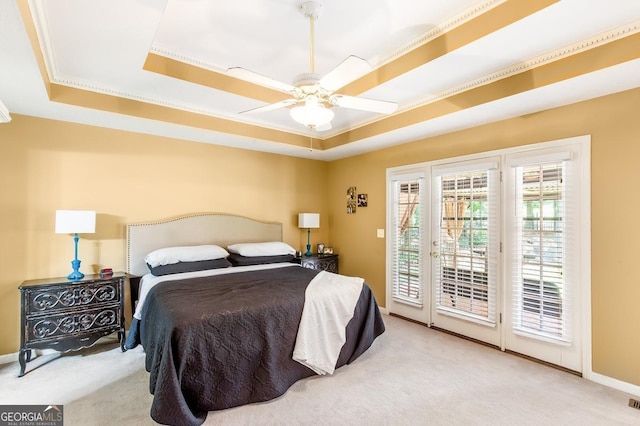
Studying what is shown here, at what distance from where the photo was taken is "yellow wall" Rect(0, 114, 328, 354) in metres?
2.99

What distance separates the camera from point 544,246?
2877 millimetres

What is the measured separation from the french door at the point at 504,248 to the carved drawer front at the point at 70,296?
3410mm

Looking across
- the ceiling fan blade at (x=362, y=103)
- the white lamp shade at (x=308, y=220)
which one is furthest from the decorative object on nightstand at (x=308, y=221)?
the ceiling fan blade at (x=362, y=103)

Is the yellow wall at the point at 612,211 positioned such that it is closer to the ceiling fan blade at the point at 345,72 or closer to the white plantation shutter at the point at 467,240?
the white plantation shutter at the point at 467,240

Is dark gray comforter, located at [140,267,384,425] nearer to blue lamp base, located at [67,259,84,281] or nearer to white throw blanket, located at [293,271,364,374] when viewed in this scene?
white throw blanket, located at [293,271,364,374]

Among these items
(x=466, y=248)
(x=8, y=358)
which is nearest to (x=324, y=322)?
(x=466, y=248)

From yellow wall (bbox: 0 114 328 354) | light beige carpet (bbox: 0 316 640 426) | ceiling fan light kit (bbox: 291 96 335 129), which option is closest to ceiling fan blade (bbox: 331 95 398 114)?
ceiling fan light kit (bbox: 291 96 335 129)

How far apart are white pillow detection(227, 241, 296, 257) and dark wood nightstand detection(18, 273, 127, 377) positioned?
50.0 inches

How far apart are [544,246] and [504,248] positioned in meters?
0.35

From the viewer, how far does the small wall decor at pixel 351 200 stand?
487 cm

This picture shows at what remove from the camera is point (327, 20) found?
7.20 ft

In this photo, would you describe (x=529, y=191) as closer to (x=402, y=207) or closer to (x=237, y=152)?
(x=402, y=207)

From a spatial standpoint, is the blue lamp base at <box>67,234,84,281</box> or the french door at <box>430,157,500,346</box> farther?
the french door at <box>430,157,500,346</box>

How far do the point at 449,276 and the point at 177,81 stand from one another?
3.53 meters
